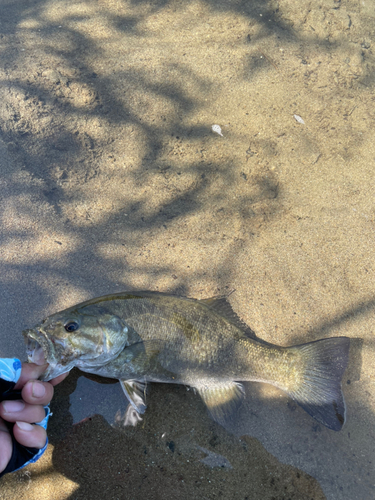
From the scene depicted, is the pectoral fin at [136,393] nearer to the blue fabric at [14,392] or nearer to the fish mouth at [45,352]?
the fish mouth at [45,352]

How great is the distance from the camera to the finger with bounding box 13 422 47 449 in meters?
2.06

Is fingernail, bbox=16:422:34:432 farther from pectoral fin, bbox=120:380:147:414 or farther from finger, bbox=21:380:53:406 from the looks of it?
pectoral fin, bbox=120:380:147:414

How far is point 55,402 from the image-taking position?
2.44m

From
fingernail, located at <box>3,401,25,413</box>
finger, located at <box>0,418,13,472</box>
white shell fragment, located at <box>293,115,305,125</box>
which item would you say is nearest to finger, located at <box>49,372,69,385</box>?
fingernail, located at <box>3,401,25,413</box>

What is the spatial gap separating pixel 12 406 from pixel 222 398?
1394 millimetres

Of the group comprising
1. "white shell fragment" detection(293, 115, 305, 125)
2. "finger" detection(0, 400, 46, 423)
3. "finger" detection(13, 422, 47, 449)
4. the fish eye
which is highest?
"white shell fragment" detection(293, 115, 305, 125)

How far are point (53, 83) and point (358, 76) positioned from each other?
319cm

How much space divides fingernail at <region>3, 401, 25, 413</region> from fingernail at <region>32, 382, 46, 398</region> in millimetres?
149

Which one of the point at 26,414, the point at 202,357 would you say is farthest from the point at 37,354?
the point at 202,357

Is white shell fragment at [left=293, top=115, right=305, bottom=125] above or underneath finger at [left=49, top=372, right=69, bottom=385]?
above

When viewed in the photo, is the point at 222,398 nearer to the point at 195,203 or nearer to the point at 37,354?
the point at 37,354

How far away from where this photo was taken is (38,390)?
205 centimetres

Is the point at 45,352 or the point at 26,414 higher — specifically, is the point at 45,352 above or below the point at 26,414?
above

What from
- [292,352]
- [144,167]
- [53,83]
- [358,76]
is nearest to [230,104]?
[144,167]
